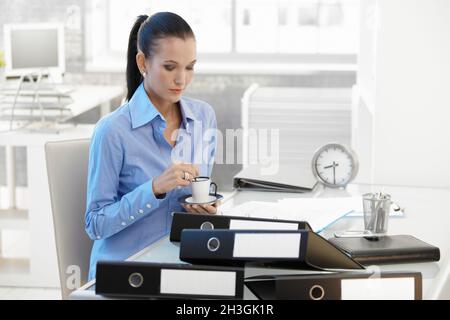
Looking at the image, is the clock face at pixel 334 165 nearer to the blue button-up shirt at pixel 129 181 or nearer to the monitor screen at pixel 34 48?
the blue button-up shirt at pixel 129 181

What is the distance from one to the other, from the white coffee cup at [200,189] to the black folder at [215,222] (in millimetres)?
229

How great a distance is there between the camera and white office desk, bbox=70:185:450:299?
1595mm

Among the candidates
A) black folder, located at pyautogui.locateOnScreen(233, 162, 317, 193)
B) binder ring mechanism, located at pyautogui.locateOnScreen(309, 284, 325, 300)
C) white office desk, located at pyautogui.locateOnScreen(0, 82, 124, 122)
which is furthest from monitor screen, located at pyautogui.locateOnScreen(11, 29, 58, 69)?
binder ring mechanism, located at pyautogui.locateOnScreen(309, 284, 325, 300)

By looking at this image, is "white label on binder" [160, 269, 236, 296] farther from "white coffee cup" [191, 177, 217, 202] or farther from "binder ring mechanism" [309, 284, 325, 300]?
"white coffee cup" [191, 177, 217, 202]

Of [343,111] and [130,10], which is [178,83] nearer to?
[343,111]

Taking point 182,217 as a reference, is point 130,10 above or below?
above

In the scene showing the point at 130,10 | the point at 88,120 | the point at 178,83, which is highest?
the point at 130,10

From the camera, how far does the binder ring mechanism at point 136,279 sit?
1365 millimetres

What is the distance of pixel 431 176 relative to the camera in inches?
111

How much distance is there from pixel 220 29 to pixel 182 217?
4344 millimetres

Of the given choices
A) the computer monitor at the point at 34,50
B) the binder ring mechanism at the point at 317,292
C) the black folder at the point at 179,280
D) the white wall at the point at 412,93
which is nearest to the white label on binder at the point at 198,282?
the black folder at the point at 179,280

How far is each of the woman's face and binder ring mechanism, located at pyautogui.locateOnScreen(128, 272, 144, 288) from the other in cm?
97

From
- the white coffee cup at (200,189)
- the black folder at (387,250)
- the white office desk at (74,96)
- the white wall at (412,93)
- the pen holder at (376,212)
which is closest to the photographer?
the black folder at (387,250)

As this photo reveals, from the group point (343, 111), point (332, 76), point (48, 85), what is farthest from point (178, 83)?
point (332, 76)
